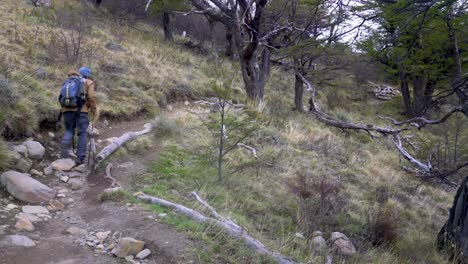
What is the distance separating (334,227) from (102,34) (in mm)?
10680

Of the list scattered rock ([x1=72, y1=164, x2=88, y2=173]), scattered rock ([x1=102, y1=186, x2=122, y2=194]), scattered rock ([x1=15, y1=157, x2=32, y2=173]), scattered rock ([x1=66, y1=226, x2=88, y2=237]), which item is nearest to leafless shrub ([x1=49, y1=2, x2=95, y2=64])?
scattered rock ([x1=72, y1=164, x2=88, y2=173])

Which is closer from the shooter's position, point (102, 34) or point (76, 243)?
point (76, 243)

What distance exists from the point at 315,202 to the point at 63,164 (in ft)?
13.3

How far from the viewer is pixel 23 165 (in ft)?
18.5

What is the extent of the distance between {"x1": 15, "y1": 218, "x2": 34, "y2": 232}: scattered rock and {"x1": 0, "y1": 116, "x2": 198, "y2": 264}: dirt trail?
6 centimetres

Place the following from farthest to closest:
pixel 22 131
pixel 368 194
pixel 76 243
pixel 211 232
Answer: pixel 368 194 < pixel 22 131 < pixel 211 232 < pixel 76 243

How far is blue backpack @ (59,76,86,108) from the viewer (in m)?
6.39

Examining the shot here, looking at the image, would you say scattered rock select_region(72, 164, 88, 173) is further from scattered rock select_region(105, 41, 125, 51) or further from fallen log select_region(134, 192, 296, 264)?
scattered rock select_region(105, 41, 125, 51)

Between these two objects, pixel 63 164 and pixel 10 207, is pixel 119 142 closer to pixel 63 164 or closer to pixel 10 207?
pixel 63 164

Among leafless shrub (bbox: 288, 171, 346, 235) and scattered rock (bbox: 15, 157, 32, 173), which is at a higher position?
scattered rock (bbox: 15, 157, 32, 173)

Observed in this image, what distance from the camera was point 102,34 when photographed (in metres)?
14.4

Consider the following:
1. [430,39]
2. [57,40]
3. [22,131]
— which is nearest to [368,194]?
[430,39]

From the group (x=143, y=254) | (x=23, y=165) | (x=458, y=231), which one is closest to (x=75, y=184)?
(x=23, y=165)

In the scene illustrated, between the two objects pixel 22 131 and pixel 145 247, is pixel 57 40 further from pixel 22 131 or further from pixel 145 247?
pixel 145 247
